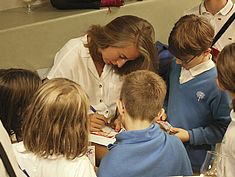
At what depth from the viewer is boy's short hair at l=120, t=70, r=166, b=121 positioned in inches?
73.1

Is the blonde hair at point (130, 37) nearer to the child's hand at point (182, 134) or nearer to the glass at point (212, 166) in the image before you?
the child's hand at point (182, 134)

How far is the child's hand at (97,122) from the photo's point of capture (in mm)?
2400

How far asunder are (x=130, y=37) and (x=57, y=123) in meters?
0.76

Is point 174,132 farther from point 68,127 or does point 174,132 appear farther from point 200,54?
point 68,127

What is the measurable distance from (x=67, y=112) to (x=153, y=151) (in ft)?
1.22

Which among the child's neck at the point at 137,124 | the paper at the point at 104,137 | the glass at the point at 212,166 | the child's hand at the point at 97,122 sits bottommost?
the paper at the point at 104,137

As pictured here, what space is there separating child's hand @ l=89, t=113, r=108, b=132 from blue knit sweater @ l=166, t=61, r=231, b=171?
334mm

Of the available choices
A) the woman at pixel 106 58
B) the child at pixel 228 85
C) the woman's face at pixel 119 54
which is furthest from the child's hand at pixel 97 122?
the child at pixel 228 85

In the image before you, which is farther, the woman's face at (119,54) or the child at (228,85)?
the woman's face at (119,54)

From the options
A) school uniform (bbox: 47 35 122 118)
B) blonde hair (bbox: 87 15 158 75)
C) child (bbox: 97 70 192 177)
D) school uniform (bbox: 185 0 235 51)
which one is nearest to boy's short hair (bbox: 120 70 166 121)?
child (bbox: 97 70 192 177)

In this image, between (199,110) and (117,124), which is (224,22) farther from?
(117,124)

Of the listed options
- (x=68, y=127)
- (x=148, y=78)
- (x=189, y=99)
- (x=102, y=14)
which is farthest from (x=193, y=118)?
(x=102, y=14)

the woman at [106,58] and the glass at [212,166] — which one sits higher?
the woman at [106,58]

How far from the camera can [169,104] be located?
244 cm
